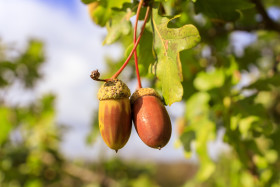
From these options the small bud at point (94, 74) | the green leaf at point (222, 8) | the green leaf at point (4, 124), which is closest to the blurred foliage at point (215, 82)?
the green leaf at point (222, 8)

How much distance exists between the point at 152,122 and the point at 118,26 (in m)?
0.63

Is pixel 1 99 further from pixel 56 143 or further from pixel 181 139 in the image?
pixel 181 139

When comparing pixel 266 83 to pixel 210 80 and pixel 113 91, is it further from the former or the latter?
pixel 113 91

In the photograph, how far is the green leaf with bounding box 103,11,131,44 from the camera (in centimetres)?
135

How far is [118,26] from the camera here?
136cm

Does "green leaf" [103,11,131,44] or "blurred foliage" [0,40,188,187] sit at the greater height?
"green leaf" [103,11,131,44]

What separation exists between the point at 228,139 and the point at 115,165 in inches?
200

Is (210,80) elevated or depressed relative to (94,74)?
depressed

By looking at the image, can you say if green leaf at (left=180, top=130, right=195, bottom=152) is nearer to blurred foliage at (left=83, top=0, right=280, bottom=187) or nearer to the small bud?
blurred foliage at (left=83, top=0, right=280, bottom=187)

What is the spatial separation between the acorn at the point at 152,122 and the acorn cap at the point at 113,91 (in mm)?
72

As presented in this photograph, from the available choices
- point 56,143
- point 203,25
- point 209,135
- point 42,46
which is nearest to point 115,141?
point 209,135

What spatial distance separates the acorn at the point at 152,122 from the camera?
0.92 metres

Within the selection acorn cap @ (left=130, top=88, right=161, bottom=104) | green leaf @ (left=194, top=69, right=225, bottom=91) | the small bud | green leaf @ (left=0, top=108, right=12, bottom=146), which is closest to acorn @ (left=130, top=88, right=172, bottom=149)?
acorn cap @ (left=130, top=88, right=161, bottom=104)

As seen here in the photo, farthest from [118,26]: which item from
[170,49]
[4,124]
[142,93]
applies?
[4,124]
